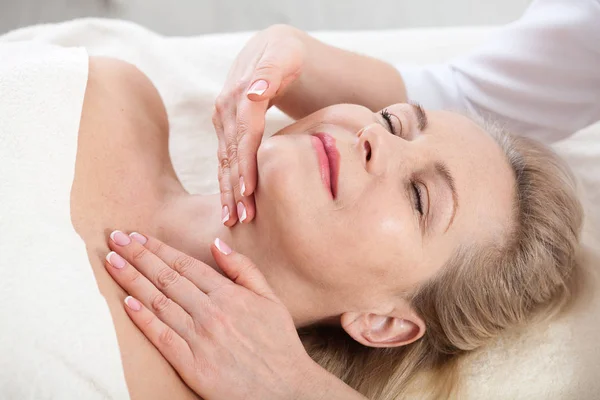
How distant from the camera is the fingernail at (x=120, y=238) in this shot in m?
1.18

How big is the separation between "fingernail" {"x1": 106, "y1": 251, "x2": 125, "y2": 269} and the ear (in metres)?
0.41

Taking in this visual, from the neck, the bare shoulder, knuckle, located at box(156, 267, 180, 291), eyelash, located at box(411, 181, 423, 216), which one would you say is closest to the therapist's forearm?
the bare shoulder

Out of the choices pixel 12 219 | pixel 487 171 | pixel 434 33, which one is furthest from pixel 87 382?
pixel 434 33

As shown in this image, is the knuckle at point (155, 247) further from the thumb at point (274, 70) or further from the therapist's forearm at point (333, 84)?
the therapist's forearm at point (333, 84)

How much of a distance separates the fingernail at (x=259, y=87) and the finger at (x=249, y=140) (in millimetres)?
30

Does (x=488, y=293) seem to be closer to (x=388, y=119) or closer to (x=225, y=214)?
(x=388, y=119)

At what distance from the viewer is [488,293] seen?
1.28 metres

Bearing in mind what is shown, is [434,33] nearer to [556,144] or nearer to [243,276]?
[556,144]

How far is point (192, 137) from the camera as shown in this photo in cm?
176

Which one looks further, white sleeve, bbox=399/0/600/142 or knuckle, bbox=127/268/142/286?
white sleeve, bbox=399/0/600/142

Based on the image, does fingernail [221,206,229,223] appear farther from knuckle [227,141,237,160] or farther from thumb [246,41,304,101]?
thumb [246,41,304,101]

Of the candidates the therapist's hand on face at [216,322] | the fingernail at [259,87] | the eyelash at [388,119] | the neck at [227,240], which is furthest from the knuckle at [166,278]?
the eyelash at [388,119]

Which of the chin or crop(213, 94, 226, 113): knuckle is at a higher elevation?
crop(213, 94, 226, 113): knuckle

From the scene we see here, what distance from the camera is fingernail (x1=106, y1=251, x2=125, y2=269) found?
1131mm
